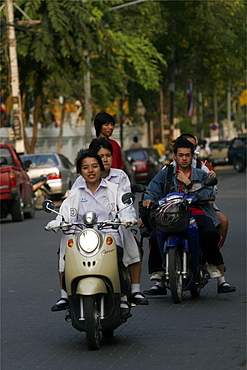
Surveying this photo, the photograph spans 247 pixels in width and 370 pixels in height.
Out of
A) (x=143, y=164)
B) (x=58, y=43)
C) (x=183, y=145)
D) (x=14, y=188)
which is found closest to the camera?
(x=183, y=145)

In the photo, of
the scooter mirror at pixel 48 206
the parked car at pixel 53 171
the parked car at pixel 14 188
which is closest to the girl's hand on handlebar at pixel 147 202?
the scooter mirror at pixel 48 206

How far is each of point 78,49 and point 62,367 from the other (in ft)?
78.3

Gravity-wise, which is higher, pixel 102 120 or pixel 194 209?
pixel 102 120

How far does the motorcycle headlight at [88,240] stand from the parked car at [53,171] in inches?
812

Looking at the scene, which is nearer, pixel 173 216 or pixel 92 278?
pixel 92 278

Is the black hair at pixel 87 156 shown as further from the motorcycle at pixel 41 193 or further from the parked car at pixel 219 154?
the parked car at pixel 219 154

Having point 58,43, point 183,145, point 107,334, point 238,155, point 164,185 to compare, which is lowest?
point 238,155

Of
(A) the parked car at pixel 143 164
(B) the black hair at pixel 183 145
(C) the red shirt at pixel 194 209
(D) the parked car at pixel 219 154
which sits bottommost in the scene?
(D) the parked car at pixel 219 154

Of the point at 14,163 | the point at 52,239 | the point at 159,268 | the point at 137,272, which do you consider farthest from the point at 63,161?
the point at 137,272

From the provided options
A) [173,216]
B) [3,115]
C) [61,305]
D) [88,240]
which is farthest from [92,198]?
[3,115]

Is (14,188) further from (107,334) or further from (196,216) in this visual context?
(107,334)

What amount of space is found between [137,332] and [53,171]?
68.1 feet

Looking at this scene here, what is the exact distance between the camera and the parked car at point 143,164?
3819 centimetres

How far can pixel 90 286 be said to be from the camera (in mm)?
7059
